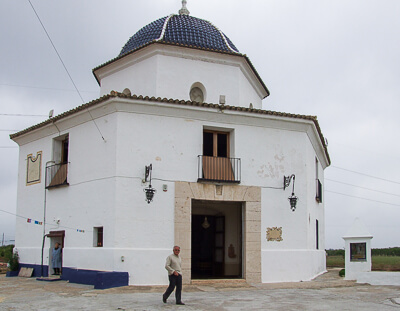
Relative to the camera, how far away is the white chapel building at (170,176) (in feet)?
47.3

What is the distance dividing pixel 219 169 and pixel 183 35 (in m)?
6.05

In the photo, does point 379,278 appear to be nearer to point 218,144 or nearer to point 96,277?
point 218,144

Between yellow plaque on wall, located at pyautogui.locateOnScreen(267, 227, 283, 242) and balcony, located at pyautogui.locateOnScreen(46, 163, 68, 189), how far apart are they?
6.86 meters

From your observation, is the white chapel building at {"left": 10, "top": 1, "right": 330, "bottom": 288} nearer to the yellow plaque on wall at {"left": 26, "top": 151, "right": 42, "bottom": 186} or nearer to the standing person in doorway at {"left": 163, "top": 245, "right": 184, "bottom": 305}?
the yellow plaque on wall at {"left": 26, "top": 151, "right": 42, "bottom": 186}

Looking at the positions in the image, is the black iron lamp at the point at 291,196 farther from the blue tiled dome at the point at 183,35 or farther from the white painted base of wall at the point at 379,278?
the blue tiled dome at the point at 183,35

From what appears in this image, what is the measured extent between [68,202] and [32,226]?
2.67 metres

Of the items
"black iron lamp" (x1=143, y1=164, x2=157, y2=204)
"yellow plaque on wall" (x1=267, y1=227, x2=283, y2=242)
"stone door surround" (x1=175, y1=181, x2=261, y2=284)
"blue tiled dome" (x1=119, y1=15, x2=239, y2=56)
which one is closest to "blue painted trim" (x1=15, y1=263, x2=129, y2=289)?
"stone door surround" (x1=175, y1=181, x2=261, y2=284)

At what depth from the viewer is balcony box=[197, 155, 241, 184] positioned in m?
15.2

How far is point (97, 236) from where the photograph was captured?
1484cm

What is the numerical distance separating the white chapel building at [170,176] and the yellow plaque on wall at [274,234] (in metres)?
0.03

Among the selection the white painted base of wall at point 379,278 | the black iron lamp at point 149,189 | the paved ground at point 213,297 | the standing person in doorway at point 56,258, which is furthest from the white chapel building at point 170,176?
the white painted base of wall at point 379,278

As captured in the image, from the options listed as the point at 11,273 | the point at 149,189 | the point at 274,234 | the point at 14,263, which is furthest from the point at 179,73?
the point at 11,273

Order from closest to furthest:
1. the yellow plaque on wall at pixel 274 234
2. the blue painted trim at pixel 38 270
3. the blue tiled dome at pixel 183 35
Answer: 1. the yellow plaque on wall at pixel 274 234
2. the blue painted trim at pixel 38 270
3. the blue tiled dome at pixel 183 35

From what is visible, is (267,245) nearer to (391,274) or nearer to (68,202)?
(391,274)
